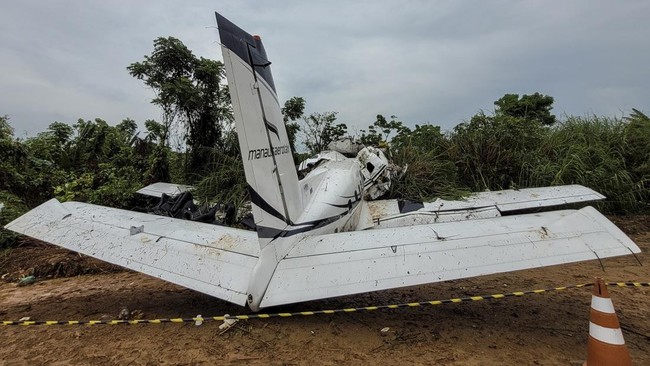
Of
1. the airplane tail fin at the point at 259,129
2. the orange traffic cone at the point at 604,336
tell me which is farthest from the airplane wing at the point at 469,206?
the orange traffic cone at the point at 604,336

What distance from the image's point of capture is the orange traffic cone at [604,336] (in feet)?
7.32

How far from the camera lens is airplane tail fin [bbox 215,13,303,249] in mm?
2701

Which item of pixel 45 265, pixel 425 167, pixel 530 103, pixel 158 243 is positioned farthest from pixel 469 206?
pixel 530 103

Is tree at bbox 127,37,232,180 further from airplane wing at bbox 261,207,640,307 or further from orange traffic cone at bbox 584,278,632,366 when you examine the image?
orange traffic cone at bbox 584,278,632,366

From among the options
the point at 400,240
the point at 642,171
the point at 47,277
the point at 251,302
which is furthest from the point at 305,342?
the point at 642,171

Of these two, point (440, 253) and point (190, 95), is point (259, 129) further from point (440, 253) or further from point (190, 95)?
point (190, 95)

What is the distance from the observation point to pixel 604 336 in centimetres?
229

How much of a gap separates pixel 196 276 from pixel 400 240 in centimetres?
168

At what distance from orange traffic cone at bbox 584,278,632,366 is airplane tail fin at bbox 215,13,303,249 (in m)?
2.39

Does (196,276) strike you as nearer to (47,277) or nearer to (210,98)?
(47,277)

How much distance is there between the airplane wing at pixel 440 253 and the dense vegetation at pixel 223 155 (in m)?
4.30

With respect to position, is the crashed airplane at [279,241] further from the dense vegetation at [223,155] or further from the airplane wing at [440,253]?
the dense vegetation at [223,155]

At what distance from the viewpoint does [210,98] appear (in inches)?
323

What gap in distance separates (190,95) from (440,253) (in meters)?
6.80
